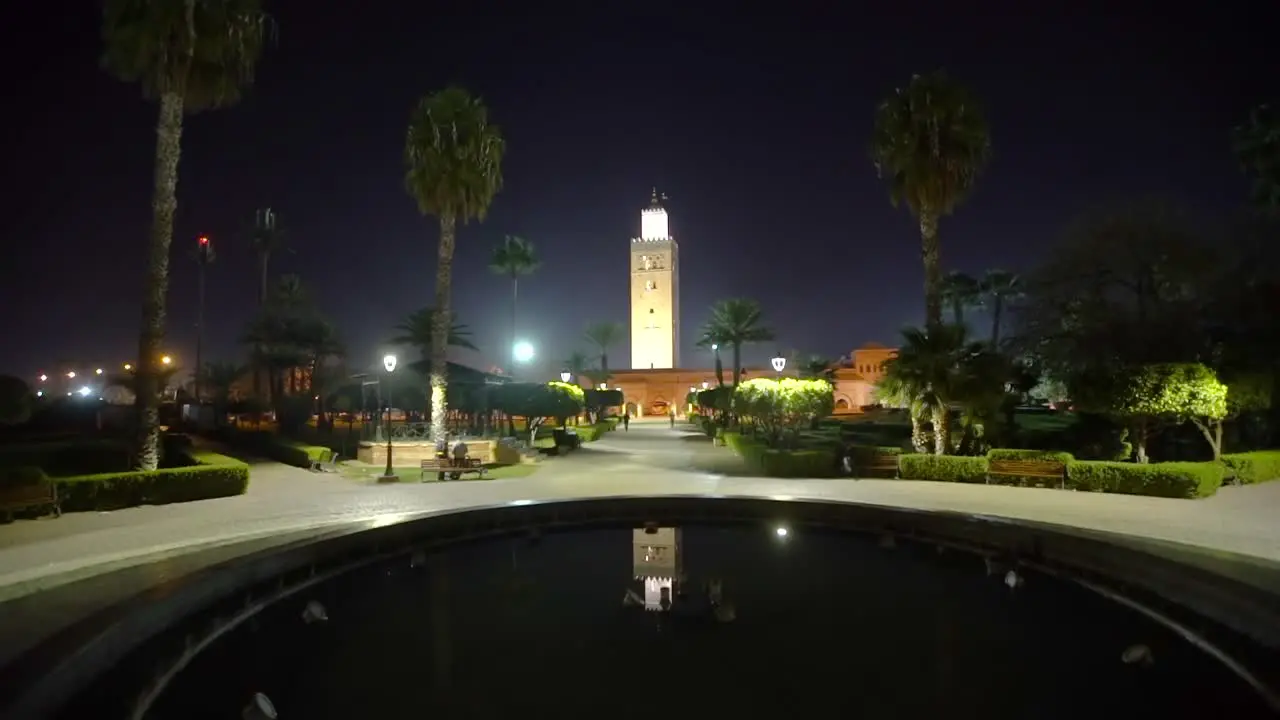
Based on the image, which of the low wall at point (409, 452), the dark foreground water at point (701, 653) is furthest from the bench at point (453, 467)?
the dark foreground water at point (701, 653)

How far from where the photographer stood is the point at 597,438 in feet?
130

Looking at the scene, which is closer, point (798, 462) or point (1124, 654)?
point (1124, 654)

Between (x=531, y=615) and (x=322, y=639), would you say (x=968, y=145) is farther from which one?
(x=322, y=639)

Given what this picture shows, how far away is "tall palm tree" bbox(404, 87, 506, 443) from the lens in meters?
24.5

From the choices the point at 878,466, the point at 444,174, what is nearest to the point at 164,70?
the point at 444,174

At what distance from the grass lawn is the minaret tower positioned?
65296 millimetres

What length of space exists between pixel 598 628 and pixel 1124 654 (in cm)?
466

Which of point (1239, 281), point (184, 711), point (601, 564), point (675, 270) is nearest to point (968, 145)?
point (1239, 281)

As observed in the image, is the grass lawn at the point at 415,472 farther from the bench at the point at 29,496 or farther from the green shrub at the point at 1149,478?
the green shrub at the point at 1149,478

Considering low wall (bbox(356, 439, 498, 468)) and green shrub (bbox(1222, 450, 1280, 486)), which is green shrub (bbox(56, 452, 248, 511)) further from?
green shrub (bbox(1222, 450, 1280, 486))

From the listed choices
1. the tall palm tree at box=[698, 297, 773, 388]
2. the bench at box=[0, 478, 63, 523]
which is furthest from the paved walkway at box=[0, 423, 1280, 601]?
the tall palm tree at box=[698, 297, 773, 388]

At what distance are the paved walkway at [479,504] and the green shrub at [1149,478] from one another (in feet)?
1.31

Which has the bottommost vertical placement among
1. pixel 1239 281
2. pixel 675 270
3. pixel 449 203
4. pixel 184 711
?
pixel 184 711

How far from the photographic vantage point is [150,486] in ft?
48.6
